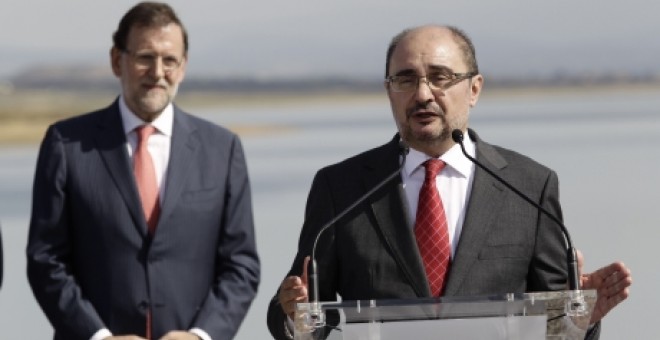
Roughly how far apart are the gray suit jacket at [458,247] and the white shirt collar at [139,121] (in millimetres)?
903

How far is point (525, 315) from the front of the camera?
2.66 metres

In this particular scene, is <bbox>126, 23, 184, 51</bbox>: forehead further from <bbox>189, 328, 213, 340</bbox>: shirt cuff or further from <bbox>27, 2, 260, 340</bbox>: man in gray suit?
<bbox>189, 328, 213, 340</bbox>: shirt cuff

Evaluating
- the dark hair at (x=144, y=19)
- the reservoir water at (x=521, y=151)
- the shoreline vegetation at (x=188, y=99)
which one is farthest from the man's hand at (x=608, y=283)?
the shoreline vegetation at (x=188, y=99)

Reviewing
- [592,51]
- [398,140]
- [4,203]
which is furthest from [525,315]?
[592,51]

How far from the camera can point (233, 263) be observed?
394 centimetres

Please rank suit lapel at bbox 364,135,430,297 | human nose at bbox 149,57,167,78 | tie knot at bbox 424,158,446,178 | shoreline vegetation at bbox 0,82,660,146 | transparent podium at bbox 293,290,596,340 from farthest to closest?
shoreline vegetation at bbox 0,82,660,146 → human nose at bbox 149,57,167,78 → tie knot at bbox 424,158,446,178 → suit lapel at bbox 364,135,430,297 → transparent podium at bbox 293,290,596,340

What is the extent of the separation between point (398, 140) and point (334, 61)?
458 cm

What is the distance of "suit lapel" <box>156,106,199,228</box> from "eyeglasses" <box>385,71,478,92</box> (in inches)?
37.3

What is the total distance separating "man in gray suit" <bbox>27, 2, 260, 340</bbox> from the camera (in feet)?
12.6

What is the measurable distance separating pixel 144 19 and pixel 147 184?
41cm

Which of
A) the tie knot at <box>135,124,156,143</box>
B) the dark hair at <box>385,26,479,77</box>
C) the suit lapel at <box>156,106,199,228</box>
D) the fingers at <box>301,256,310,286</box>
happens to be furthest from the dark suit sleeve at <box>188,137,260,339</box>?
the fingers at <box>301,256,310,286</box>

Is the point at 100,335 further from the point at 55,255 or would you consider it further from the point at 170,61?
the point at 170,61

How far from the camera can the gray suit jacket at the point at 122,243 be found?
151 inches

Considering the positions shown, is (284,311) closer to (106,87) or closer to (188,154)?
(188,154)
